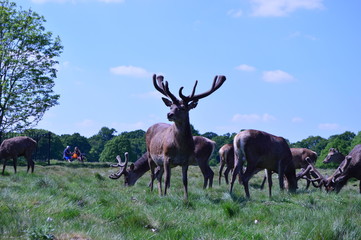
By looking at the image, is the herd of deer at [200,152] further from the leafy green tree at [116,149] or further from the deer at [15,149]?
the leafy green tree at [116,149]

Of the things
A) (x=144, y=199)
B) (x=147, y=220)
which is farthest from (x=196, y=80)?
(x=147, y=220)

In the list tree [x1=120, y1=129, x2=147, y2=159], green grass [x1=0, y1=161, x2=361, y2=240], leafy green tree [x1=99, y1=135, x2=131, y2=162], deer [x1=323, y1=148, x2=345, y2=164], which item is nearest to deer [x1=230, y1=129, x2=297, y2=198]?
green grass [x1=0, y1=161, x2=361, y2=240]

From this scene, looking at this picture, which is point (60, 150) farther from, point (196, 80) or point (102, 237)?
point (102, 237)

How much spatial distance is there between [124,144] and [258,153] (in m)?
44.0

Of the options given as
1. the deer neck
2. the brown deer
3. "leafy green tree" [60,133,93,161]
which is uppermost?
"leafy green tree" [60,133,93,161]

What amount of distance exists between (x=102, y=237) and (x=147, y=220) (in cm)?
113

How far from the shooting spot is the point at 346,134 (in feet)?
197

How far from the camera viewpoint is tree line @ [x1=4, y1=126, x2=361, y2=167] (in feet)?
160

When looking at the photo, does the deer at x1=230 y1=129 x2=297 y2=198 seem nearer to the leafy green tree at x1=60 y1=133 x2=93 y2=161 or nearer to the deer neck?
the deer neck

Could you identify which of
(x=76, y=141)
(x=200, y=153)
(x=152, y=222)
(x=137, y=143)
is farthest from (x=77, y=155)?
(x=76, y=141)

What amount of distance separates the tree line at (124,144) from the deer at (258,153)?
22556 mm

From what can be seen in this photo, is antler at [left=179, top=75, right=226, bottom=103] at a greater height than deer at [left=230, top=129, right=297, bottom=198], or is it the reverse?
antler at [left=179, top=75, right=226, bottom=103]

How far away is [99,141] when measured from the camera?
78.4 metres

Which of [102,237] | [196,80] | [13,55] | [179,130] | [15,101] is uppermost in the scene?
[13,55]
